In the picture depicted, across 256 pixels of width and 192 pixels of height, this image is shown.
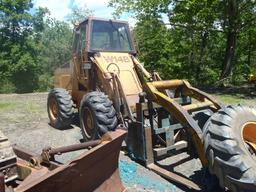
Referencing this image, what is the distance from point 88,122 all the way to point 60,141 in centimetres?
101

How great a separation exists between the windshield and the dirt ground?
1.96 m

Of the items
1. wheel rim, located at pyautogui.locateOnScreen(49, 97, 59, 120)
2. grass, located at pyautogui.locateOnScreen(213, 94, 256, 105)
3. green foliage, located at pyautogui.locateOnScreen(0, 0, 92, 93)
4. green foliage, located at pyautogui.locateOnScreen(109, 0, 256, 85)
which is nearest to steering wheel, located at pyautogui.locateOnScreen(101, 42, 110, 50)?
wheel rim, located at pyautogui.locateOnScreen(49, 97, 59, 120)

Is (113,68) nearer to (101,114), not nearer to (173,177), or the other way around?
(101,114)

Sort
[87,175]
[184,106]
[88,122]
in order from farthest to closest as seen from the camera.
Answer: [88,122], [184,106], [87,175]

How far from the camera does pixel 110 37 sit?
757 centimetres

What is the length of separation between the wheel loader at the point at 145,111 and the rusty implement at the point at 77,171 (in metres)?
1.23

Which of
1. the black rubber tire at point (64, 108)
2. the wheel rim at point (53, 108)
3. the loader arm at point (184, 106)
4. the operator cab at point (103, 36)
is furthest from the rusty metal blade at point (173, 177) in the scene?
the wheel rim at point (53, 108)

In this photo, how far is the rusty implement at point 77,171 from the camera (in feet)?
9.80

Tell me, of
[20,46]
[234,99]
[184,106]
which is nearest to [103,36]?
[184,106]

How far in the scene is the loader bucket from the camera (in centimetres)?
294

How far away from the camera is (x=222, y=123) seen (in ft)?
14.2

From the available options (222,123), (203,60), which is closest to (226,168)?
(222,123)

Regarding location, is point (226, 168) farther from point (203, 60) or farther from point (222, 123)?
point (203, 60)

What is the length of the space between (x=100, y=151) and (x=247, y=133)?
7.46 ft
